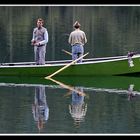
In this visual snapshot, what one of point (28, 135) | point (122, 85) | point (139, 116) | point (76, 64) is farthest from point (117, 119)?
point (76, 64)

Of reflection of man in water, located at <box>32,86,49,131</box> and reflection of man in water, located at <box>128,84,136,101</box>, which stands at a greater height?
reflection of man in water, located at <box>128,84,136,101</box>

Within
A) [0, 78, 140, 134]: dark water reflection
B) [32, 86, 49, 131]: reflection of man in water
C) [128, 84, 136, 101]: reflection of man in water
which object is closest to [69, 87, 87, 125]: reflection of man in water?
[0, 78, 140, 134]: dark water reflection

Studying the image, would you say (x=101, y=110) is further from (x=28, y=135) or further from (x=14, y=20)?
(x=14, y=20)

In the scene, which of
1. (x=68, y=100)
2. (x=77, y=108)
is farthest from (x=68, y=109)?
(x=68, y=100)

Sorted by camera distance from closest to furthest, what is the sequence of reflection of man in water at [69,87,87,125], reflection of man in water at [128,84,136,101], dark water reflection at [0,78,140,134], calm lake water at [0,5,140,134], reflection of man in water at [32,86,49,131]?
dark water reflection at [0,78,140,134]
calm lake water at [0,5,140,134]
reflection of man in water at [32,86,49,131]
reflection of man in water at [69,87,87,125]
reflection of man in water at [128,84,136,101]

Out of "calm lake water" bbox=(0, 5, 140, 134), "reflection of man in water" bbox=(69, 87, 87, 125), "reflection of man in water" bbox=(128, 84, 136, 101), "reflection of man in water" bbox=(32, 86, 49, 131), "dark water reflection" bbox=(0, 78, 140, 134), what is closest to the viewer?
"dark water reflection" bbox=(0, 78, 140, 134)

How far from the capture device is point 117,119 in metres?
19.4

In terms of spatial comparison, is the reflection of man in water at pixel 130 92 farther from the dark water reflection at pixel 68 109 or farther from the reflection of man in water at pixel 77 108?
the reflection of man in water at pixel 77 108

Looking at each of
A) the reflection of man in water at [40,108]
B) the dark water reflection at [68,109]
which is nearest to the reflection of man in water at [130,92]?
the dark water reflection at [68,109]

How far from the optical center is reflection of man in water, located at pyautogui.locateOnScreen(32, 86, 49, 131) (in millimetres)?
19366

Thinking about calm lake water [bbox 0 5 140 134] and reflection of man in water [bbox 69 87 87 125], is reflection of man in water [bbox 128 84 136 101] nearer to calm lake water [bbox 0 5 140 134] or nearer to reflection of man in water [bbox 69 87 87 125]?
calm lake water [bbox 0 5 140 134]

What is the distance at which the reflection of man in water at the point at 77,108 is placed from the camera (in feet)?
64.8

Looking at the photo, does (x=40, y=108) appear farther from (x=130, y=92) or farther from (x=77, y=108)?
(x=130, y=92)

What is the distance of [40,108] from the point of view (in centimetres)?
2103
